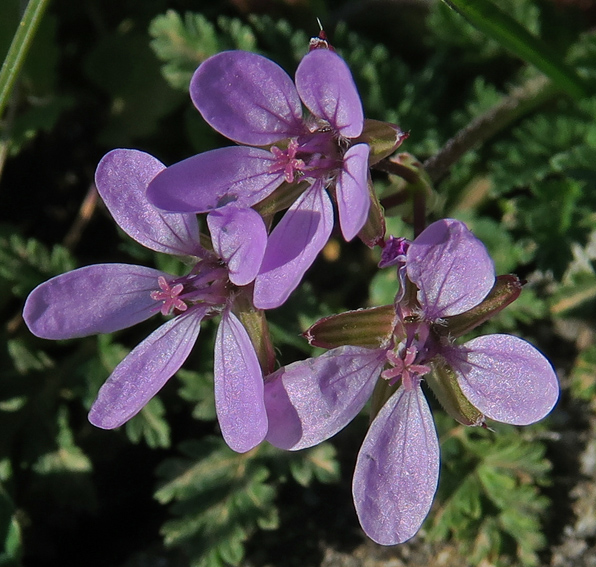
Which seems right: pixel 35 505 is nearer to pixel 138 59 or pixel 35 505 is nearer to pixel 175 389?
pixel 175 389

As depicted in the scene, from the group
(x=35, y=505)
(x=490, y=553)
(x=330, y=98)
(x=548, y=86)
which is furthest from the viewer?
(x=35, y=505)

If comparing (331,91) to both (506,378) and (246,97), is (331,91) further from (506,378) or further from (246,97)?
(506,378)

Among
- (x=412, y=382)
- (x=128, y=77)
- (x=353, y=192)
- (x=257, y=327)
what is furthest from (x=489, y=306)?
(x=128, y=77)

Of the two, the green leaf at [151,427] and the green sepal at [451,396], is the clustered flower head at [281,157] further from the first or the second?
the green leaf at [151,427]

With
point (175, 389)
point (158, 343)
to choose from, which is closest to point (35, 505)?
point (175, 389)

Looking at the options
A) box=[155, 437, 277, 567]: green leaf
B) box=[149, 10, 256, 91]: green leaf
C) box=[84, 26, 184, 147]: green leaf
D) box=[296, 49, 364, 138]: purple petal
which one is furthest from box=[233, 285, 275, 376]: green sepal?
box=[84, 26, 184, 147]: green leaf

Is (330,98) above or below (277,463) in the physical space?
above

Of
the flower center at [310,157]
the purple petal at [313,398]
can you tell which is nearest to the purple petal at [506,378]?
the purple petal at [313,398]
